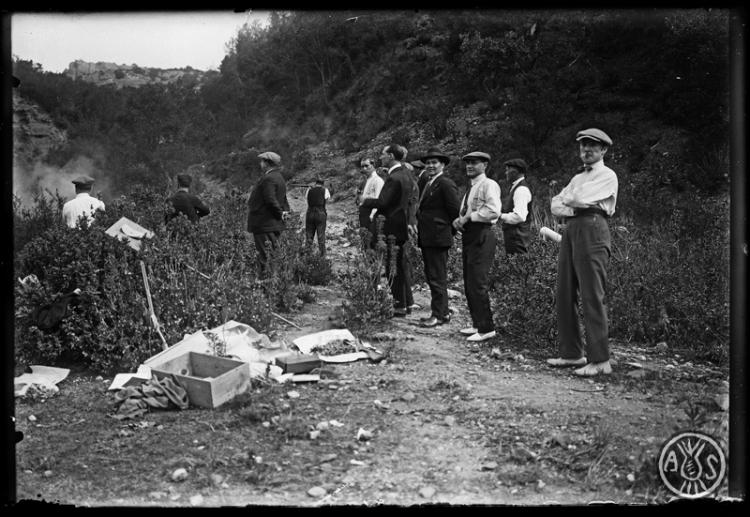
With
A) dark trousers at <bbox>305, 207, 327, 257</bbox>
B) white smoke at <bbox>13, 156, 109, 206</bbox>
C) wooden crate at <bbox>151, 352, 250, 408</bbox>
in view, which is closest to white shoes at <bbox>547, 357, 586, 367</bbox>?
wooden crate at <bbox>151, 352, 250, 408</bbox>

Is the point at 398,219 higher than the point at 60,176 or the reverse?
the reverse

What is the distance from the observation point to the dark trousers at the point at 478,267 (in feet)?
20.3

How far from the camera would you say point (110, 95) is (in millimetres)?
27906

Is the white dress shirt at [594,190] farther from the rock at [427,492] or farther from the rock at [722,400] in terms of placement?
the rock at [427,492]

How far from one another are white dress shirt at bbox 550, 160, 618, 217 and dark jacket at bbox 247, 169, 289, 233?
359 cm

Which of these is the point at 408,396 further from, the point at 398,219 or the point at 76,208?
the point at 76,208

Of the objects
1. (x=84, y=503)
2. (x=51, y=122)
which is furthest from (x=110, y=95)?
(x=84, y=503)

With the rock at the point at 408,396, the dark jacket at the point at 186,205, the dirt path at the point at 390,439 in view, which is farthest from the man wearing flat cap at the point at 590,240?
the dark jacket at the point at 186,205

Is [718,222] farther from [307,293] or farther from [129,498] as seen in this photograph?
[129,498]

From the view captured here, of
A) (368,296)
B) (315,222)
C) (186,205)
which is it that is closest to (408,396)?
(368,296)

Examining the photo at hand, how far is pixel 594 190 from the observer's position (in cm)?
494

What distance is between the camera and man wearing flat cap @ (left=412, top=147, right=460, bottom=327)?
21.4 feet

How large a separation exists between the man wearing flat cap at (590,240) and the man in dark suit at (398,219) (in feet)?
6.75

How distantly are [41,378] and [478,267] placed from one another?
3.86 meters
